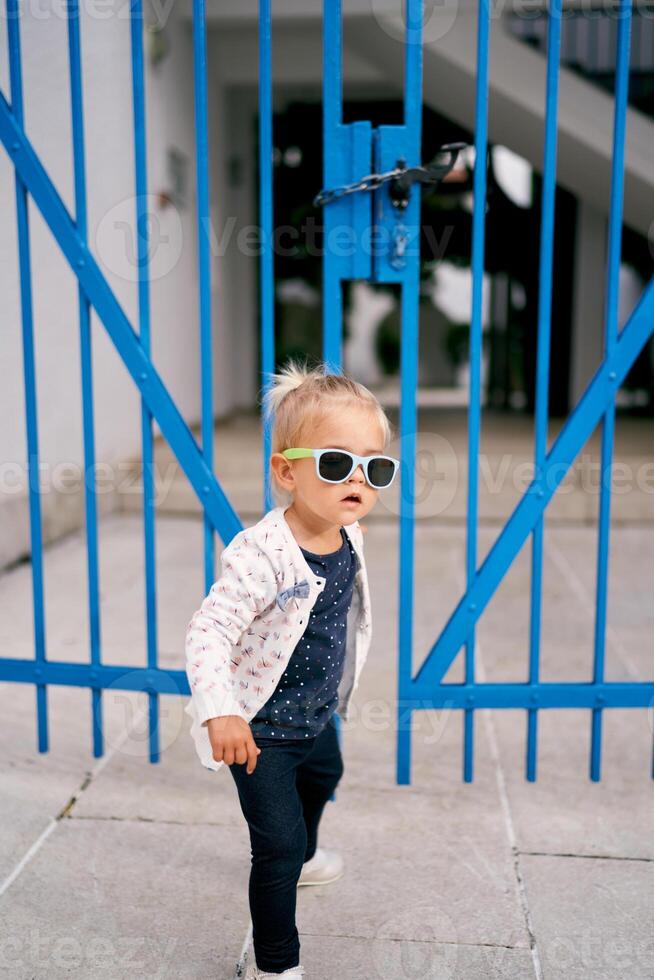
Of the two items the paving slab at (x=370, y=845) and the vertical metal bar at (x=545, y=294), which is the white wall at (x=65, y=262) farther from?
the vertical metal bar at (x=545, y=294)

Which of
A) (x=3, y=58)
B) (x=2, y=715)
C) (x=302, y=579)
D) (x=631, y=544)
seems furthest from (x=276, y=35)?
(x=302, y=579)

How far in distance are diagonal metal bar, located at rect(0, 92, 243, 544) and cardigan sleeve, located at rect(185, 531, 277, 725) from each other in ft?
2.04

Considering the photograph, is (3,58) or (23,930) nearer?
(23,930)

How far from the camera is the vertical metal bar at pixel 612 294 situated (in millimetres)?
1961

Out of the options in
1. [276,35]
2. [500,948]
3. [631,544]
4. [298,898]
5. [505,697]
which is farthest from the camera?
[276,35]

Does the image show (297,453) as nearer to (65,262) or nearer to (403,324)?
(403,324)

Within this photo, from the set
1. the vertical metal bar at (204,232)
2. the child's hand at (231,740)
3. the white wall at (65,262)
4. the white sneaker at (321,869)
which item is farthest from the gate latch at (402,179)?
the white wall at (65,262)

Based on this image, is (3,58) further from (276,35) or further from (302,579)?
(276,35)

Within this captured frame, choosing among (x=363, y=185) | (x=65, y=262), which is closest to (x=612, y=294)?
(x=363, y=185)

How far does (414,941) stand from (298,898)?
26 cm

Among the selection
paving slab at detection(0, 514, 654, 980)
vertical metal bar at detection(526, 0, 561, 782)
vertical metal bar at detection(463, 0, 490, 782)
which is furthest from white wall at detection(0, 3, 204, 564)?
vertical metal bar at detection(526, 0, 561, 782)

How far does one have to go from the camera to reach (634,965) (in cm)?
161

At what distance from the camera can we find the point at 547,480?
2115 mm

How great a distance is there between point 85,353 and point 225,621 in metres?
1.00
